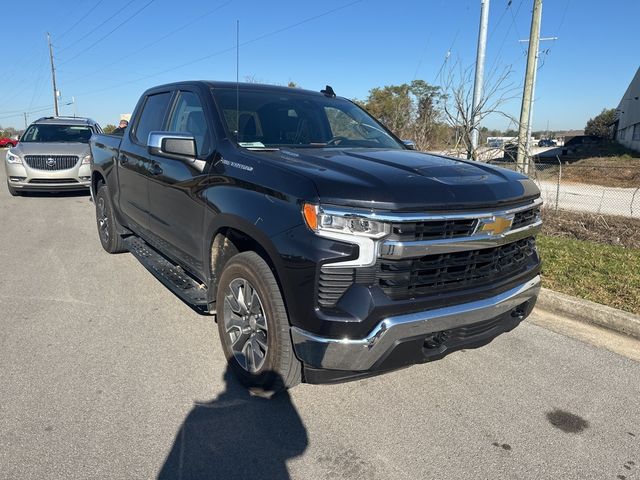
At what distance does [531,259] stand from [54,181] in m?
10.5

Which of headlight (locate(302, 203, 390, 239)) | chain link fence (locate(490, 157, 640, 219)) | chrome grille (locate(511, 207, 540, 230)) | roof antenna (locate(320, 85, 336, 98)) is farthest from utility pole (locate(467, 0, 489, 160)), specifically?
headlight (locate(302, 203, 390, 239))

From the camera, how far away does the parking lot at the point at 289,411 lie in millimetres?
2498

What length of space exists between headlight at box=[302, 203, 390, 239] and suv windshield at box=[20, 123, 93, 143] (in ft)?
36.3

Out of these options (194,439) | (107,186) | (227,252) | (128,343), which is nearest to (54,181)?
(107,186)

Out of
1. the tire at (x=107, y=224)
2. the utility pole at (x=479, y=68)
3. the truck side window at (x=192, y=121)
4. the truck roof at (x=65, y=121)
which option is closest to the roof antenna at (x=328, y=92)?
the truck side window at (x=192, y=121)

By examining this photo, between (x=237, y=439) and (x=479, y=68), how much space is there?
857 centimetres

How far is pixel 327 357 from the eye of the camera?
96.0 inches

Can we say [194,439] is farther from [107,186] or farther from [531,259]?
[107,186]

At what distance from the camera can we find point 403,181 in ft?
8.50

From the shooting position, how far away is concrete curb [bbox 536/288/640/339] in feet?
13.4

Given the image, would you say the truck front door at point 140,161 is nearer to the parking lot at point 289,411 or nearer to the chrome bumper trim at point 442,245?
the parking lot at point 289,411

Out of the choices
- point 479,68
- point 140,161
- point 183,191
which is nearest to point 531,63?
point 479,68

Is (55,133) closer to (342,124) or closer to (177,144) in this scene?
(342,124)

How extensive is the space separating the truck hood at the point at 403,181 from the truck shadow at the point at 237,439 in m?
1.34
